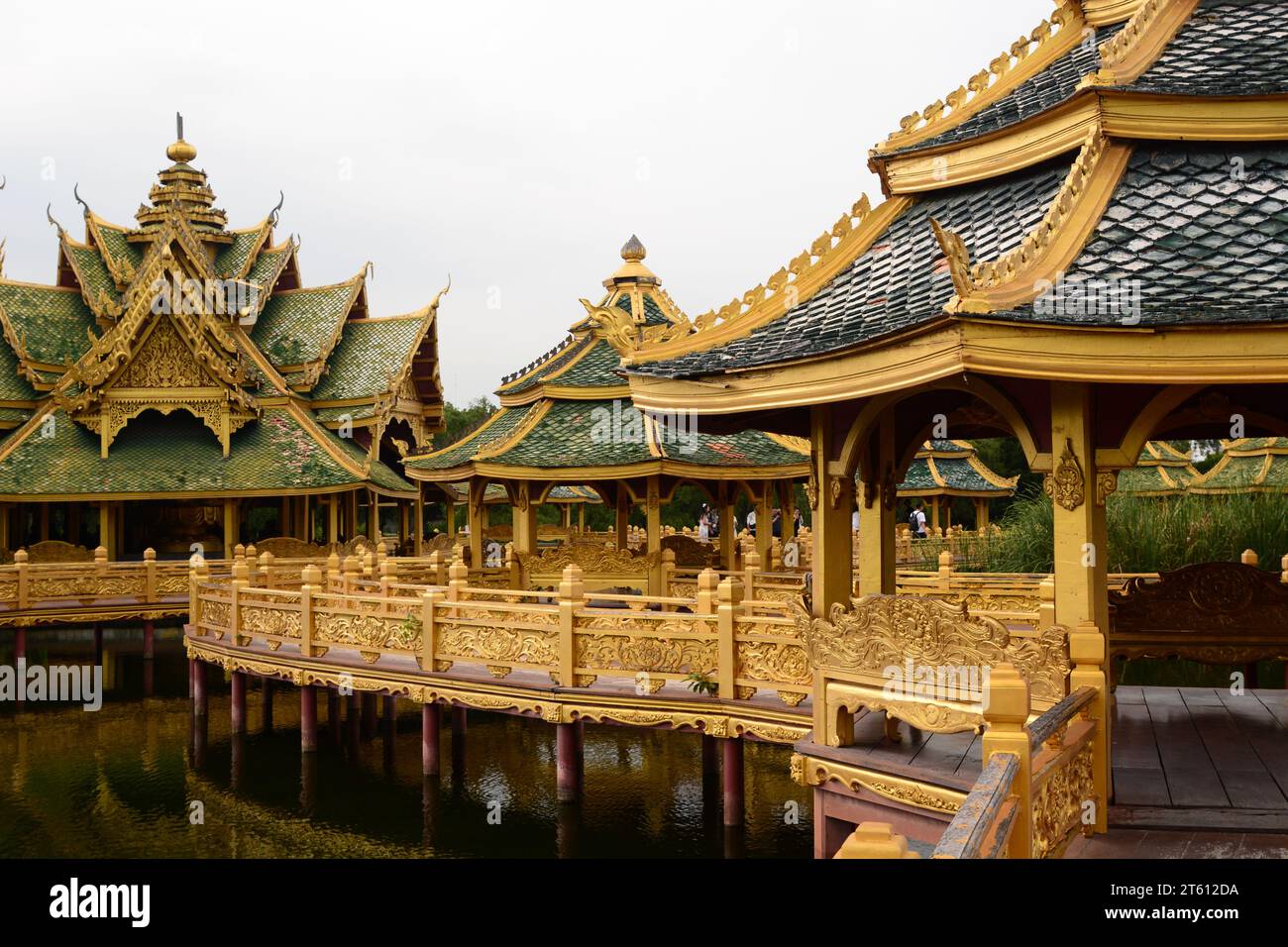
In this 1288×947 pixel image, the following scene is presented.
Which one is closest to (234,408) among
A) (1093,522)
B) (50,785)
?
Result: (50,785)

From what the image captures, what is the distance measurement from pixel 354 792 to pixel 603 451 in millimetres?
6503

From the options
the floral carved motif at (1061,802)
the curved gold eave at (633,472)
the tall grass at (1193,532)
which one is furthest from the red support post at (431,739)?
the tall grass at (1193,532)

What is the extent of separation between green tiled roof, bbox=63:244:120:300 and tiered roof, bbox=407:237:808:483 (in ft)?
43.5

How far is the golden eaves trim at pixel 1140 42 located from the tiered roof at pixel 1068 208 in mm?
15

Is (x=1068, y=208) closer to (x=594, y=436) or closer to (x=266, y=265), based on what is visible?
(x=594, y=436)

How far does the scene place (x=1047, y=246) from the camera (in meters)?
6.38

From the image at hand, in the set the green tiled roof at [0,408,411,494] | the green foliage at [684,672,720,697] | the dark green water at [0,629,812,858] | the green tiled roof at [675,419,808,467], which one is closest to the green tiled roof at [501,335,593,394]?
the green tiled roof at [675,419,808,467]

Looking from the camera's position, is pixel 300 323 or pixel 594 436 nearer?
pixel 594 436

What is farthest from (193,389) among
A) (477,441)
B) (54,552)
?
(477,441)

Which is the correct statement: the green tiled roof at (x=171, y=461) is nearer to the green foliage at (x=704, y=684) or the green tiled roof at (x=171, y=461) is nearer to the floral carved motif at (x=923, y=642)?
the green foliage at (x=704, y=684)

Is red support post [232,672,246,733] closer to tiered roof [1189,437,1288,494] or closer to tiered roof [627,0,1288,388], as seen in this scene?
tiered roof [627,0,1288,388]

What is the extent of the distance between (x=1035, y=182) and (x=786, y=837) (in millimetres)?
7199

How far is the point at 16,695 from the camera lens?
63.5 ft

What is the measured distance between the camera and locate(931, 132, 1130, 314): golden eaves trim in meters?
5.84
